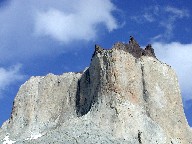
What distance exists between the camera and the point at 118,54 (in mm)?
91875

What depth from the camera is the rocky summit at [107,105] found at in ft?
274

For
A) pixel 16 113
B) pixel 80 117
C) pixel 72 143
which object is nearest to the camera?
pixel 72 143

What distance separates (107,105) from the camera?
285 ft

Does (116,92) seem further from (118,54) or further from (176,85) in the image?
(176,85)

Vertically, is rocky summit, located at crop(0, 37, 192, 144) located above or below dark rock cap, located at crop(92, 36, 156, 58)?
below

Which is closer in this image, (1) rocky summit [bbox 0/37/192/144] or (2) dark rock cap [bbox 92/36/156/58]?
(1) rocky summit [bbox 0/37/192/144]

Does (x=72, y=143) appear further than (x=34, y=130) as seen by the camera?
No

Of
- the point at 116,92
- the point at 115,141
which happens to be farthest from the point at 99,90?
the point at 115,141

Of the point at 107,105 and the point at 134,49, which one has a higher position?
the point at 134,49

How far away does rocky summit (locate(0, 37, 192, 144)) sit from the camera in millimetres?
83500

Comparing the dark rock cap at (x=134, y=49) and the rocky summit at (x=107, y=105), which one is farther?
the dark rock cap at (x=134, y=49)

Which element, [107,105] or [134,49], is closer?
[107,105]

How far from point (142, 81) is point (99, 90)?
7258 mm

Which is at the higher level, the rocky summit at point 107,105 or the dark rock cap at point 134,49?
the dark rock cap at point 134,49
